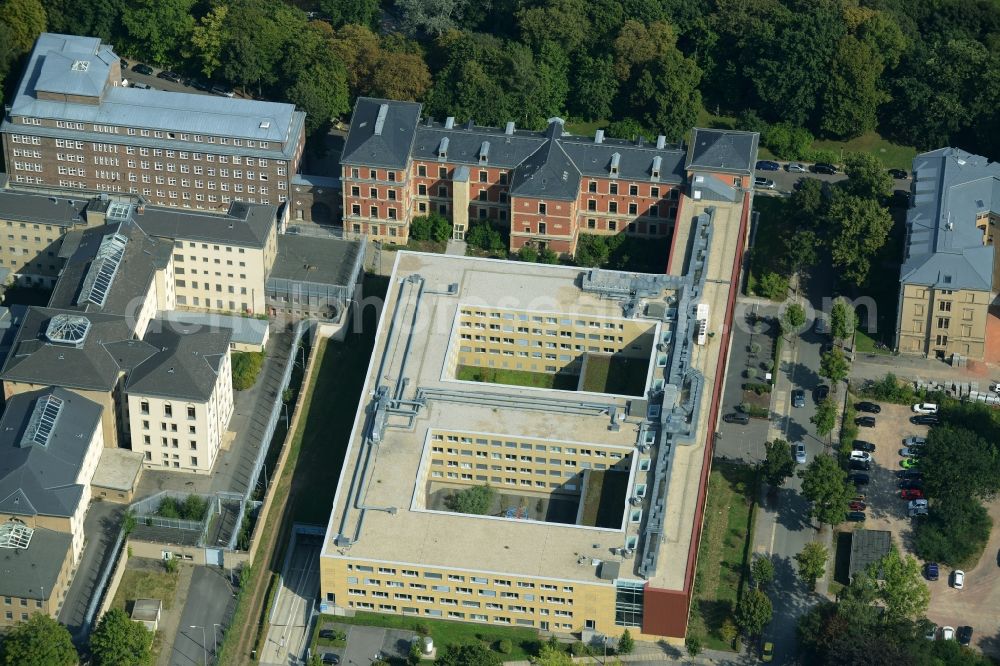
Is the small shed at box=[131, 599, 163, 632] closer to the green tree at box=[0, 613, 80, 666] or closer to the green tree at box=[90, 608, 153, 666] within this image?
the green tree at box=[90, 608, 153, 666]

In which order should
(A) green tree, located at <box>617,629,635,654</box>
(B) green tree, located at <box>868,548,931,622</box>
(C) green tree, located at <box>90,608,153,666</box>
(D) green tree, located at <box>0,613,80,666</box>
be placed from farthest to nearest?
(B) green tree, located at <box>868,548,931,622</box>
(A) green tree, located at <box>617,629,635,654</box>
(C) green tree, located at <box>90,608,153,666</box>
(D) green tree, located at <box>0,613,80,666</box>

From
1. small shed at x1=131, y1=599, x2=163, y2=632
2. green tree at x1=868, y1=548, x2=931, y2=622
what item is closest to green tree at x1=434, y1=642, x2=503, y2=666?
small shed at x1=131, y1=599, x2=163, y2=632

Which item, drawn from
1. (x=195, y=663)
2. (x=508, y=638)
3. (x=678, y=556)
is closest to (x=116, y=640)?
(x=195, y=663)

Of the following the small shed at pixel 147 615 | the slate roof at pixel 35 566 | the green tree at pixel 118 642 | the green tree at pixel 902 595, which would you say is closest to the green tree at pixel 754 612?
the green tree at pixel 902 595

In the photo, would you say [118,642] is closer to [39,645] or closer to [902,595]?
[39,645]

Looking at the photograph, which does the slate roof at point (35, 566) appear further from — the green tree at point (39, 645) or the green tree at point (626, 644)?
the green tree at point (626, 644)

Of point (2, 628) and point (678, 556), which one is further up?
point (678, 556)

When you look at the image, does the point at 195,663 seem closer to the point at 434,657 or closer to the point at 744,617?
the point at 434,657
